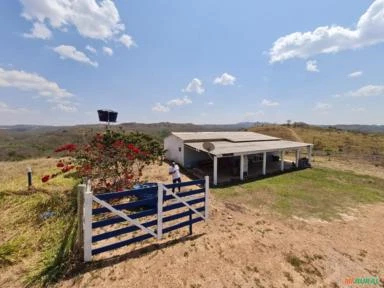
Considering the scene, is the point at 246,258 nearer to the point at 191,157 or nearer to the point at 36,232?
the point at 36,232

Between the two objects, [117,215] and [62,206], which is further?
[62,206]

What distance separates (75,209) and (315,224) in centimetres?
870

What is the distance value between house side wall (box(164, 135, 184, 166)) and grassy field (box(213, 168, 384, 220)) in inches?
257

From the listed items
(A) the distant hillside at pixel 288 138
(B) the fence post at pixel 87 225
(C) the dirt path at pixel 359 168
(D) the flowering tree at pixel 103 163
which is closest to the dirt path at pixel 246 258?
(B) the fence post at pixel 87 225

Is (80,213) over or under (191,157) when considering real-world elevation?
over

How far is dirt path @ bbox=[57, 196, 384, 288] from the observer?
4395mm

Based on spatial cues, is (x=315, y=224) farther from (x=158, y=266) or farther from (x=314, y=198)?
(x=158, y=266)

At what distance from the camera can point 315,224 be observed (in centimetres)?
786

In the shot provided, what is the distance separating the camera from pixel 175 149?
737 inches

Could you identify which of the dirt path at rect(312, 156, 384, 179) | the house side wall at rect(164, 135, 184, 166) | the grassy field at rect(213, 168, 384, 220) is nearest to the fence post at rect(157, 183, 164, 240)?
the grassy field at rect(213, 168, 384, 220)

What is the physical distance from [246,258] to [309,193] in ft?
27.1

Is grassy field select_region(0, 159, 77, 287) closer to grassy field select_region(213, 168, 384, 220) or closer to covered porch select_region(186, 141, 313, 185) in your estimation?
grassy field select_region(213, 168, 384, 220)

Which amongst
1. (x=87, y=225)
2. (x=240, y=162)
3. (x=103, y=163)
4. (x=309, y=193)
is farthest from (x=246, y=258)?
(x=240, y=162)

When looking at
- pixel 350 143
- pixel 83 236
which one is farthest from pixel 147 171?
pixel 350 143
